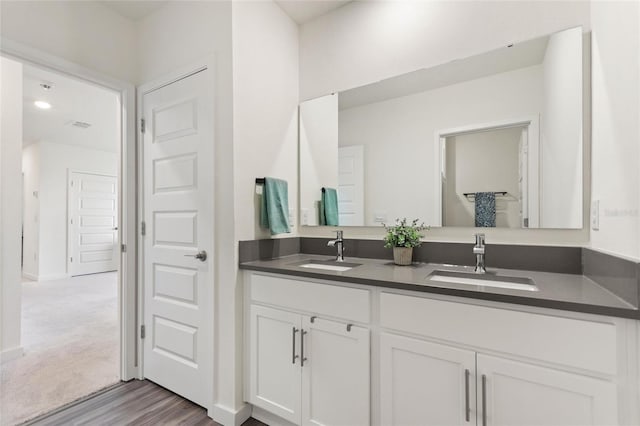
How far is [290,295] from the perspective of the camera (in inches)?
61.3

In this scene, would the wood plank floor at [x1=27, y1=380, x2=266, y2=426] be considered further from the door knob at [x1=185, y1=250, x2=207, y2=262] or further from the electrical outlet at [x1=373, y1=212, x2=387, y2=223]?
the electrical outlet at [x1=373, y1=212, x2=387, y2=223]

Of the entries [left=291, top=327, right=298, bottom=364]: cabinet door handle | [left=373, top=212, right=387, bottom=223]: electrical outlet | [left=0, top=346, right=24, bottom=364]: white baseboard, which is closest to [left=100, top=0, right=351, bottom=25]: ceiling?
[left=373, top=212, right=387, bottom=223]: electrical outlet

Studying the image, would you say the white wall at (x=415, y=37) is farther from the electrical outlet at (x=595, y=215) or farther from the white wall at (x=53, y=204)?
the white wall at (x=53, y=204)

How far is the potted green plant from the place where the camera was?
1.70m

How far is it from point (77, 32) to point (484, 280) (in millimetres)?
2777

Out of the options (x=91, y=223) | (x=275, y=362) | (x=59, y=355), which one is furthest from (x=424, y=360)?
(x=91, y=223)

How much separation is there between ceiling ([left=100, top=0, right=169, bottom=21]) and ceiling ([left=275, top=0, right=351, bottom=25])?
82 centimetres

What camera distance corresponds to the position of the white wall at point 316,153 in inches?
84.6

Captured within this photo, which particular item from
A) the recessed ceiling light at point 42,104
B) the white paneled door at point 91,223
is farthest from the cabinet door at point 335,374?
the white paneled door at point 91,223

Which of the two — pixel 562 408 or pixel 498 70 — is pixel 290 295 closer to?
pixel 562 408

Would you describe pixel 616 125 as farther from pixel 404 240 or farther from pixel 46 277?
pixel 46 277

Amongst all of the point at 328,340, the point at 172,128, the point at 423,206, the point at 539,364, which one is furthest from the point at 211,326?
the point at 539,364

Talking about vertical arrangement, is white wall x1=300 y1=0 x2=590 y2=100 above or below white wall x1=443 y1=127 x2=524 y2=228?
above

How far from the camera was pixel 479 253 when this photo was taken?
58.2 inches
